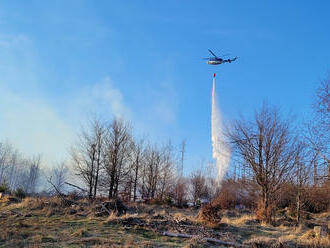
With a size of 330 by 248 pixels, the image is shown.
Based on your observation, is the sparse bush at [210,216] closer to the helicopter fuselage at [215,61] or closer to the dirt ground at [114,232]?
the dirt ground at [114,232]

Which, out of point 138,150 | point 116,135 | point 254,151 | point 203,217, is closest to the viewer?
point 203,217

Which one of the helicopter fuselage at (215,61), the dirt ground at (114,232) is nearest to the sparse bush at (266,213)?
the dirt ground at (114,232)

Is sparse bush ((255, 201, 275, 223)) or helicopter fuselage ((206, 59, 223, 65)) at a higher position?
helicopter fuselage ((206, 59, 223, 65))

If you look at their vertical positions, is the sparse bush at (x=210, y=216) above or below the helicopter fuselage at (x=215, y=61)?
below

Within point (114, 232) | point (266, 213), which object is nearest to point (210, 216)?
point (114, 232)

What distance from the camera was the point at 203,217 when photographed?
1166 cm

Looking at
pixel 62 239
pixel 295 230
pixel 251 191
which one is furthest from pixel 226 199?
pixel 62 239

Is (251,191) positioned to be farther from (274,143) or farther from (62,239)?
(62,239)

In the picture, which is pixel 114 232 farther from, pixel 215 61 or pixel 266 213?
pixel 215 61

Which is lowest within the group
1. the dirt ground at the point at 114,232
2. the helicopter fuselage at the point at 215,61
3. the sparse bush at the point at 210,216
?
the dirt ground at the point at 114,232

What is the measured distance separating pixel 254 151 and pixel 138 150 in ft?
45.6

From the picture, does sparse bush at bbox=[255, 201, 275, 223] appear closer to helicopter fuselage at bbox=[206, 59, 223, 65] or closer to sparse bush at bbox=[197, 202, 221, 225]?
sparse bush at bbox=[197, 202, 221, 225]

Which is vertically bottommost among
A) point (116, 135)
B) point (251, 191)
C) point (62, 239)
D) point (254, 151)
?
point (62, 239)

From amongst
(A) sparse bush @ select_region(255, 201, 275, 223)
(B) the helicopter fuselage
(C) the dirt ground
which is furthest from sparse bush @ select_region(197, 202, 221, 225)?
(B) the helicopter fuselage
